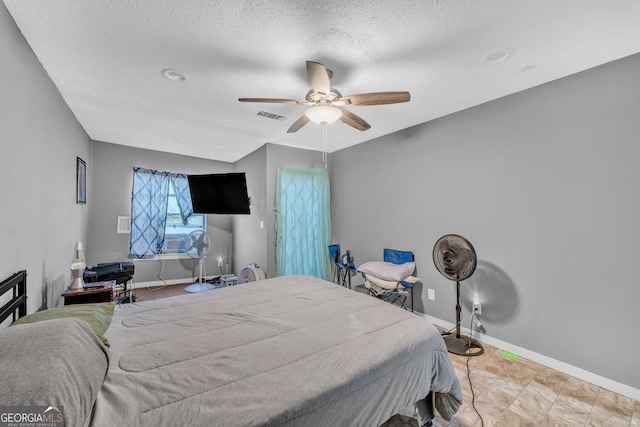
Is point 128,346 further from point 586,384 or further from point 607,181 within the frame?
point 607,181

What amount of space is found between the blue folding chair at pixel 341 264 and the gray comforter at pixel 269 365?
199cm

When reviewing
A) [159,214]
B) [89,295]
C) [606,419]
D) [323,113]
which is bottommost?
[606,419]

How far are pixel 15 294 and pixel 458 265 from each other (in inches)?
135

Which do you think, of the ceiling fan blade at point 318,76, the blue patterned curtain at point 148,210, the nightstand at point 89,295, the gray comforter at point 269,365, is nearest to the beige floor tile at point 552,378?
the gray comforter at point 269,365

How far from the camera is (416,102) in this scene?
8.96 feet

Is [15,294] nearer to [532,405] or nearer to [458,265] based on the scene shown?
[458,265]

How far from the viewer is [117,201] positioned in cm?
452

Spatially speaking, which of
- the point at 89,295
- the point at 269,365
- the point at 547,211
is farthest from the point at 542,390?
the point at 89,295

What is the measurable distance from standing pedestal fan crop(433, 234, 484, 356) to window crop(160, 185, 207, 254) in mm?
4559

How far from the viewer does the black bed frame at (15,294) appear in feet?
4.80

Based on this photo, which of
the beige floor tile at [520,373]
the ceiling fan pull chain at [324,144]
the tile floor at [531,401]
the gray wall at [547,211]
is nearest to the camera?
the tile floor at [531,401]

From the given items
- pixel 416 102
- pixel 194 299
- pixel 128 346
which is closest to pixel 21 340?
pixel 128 346

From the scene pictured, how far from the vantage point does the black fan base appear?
2535mm

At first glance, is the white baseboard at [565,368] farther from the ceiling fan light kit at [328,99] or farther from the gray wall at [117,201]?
the gray wall at [117,201]
